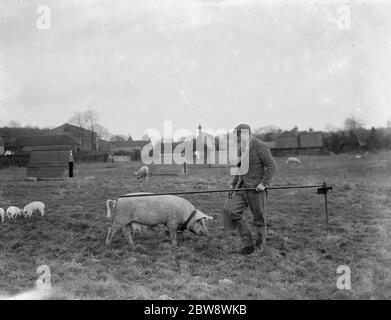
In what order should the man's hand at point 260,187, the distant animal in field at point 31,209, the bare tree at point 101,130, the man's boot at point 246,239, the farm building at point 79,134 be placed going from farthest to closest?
the farm building at point 79,134 < the bare tree at point 101,130 < the distant animal in field at point 31,209 < the man's boot at point 246,239 < the man's hand at point 260,187

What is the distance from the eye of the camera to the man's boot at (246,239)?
7094mm

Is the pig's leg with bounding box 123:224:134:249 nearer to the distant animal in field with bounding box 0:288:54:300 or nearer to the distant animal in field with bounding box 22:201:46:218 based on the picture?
the distant animal in field with bounding box 0:288:54:300

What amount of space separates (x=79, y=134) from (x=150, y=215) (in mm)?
16148

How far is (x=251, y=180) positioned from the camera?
7219 mm

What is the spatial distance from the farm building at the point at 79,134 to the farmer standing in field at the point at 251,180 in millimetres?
13619

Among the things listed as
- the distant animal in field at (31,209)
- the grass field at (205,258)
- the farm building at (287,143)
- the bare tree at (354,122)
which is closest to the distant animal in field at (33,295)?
the grass field at (205,258)

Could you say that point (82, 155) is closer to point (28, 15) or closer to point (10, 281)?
point (28, 15)

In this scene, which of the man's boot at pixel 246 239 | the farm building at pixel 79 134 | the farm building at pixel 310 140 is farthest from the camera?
the farm building at pixel 310 140

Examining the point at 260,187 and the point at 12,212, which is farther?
the point at 12,212

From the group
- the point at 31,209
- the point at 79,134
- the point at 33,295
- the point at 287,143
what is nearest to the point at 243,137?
the point at 33,295

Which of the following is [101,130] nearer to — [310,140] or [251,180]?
[251,180]

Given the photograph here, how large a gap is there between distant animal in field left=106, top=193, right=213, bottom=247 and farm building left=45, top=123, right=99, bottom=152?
12.3m

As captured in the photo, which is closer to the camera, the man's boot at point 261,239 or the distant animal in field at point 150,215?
the man's boot at point 261,239

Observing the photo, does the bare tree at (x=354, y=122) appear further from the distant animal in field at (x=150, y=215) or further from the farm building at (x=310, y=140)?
the farm building at (x=310, y=140)
